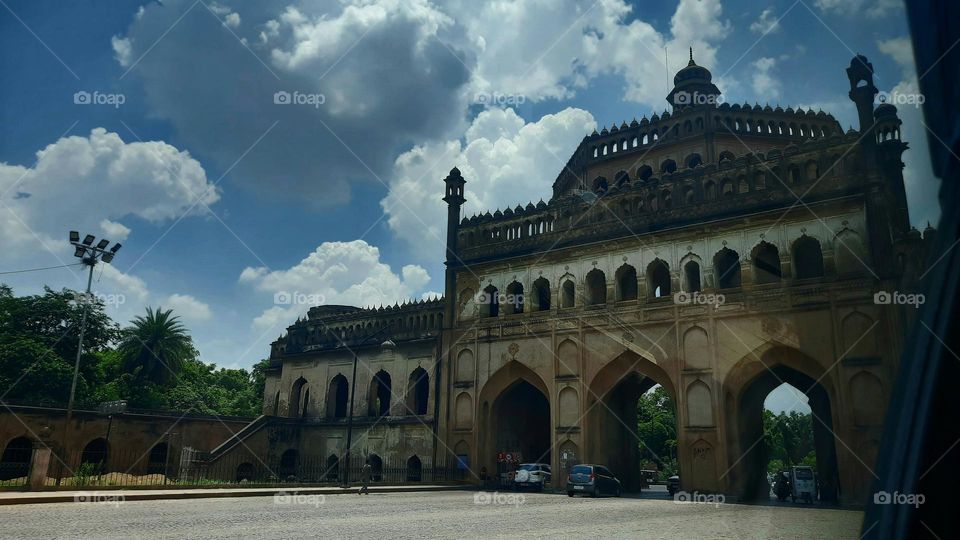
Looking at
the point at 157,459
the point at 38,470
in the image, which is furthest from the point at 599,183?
the point at 157,459

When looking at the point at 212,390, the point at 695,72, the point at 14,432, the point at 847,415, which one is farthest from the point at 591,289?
the point at 212,390

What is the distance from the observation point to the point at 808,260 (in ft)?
77.3

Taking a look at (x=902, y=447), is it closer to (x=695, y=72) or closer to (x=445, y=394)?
(x=445, y=394)

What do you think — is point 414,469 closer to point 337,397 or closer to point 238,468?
point 337,397

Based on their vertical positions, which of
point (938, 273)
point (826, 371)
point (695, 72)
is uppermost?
point (695, 72)

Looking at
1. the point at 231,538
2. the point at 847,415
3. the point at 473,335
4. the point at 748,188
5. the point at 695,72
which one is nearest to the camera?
the point at 231,538

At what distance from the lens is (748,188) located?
23.7m

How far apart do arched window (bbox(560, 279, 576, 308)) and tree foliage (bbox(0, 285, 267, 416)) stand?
26703mm

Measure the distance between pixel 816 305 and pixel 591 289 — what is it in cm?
847

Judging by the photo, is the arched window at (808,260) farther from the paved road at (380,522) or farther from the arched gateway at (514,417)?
the arched gateway at (514,417)

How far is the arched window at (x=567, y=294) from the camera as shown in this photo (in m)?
27.1
